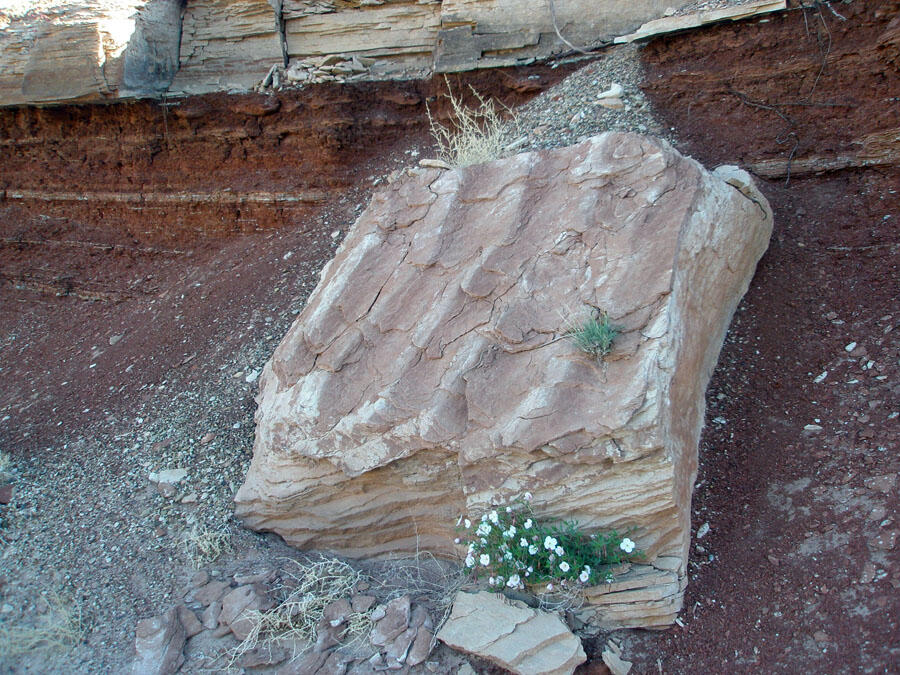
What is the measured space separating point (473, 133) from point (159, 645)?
12.7 ft

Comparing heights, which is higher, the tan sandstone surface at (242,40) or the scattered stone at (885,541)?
the tan sandstone surface at (242,40)

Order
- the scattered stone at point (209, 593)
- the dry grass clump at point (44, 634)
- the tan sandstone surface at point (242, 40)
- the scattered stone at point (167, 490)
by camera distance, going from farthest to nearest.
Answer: the tan sandstone surface at point (242, 40) < the scattered stone at point (167, 490) < the scattered stone at point (209, 593) < the dry grass clump at point (44, 634)

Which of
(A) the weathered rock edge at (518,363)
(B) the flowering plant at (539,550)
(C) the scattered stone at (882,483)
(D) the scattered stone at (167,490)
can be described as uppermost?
(A) the weathered rock edge at (518,363)

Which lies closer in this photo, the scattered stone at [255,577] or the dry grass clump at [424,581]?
the dry grass clump at [424,581]

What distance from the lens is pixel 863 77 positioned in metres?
4.41

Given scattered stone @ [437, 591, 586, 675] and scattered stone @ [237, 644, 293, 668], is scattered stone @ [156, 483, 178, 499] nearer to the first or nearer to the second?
scattered stone @ [237, 644, 293, 668]

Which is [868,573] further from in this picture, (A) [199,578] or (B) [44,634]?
(B) [44,634]

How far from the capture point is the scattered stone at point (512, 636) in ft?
8.15

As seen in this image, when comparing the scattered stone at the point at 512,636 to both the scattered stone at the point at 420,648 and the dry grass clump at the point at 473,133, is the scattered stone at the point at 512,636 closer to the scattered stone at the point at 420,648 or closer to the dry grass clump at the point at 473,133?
the scattered stone at the point at 420,648

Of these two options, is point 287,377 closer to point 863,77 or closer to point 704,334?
point 704,334

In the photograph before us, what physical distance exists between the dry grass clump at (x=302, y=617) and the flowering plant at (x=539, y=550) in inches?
21.8

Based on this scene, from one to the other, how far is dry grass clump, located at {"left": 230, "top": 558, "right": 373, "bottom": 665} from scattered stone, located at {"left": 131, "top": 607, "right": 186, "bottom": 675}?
0.79ft

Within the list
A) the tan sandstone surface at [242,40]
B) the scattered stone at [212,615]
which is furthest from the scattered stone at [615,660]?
the tan sandstone surface at [242,40]

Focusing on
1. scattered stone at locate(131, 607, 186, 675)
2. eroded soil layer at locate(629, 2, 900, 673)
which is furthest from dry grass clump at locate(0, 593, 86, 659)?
eroded soil layer at locate(629, 2, 900, 673)
